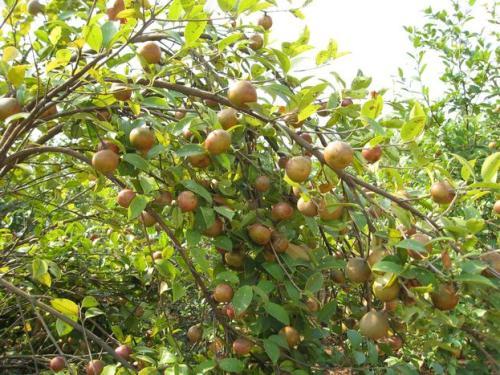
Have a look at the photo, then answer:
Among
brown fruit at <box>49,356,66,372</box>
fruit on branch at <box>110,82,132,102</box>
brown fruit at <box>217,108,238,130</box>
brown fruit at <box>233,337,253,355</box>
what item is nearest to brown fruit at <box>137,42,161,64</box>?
fruit on branch at <box>110,82,132,102</box>

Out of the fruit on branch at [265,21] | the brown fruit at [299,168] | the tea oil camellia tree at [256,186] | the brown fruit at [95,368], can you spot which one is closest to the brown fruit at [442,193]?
the tea oil camellia tree at [256,186]

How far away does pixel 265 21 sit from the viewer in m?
2.01

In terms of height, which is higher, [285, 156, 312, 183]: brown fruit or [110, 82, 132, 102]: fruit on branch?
[110, 82, 132, 102]: fruit on branch

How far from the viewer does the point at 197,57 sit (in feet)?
5.71

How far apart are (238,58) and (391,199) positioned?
2.70ft

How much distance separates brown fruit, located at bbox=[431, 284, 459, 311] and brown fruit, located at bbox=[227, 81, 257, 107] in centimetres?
67

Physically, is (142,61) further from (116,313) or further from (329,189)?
(116,313)

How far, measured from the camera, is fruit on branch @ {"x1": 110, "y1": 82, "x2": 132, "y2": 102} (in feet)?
4.50

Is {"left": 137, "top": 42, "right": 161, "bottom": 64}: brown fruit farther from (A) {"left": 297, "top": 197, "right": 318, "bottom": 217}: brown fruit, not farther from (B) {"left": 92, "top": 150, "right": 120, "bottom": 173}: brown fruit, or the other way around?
(A) {"left": 297, "top": 197, "right": 318, "bottom": 217}: brown fruit

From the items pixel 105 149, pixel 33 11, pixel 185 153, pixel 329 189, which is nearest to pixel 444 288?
pixel 329 189

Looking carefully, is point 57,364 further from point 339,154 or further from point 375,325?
point 339,154

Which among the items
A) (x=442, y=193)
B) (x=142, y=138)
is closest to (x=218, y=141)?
(x=142, y=138)

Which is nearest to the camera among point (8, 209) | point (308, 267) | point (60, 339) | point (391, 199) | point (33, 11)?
point (391, 199)

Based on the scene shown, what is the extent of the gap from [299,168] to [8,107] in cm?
81
